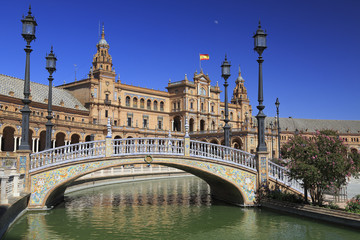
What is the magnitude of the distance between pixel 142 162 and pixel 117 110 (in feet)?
159

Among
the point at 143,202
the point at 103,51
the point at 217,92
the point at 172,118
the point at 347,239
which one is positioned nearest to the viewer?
the point at 347,239

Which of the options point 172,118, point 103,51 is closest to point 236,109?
point 172,118

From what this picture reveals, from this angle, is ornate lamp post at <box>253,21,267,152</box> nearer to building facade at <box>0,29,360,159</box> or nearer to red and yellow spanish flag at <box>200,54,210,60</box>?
building facade at <box>0,29,360,159</box>

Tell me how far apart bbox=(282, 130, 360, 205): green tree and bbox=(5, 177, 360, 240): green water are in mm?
1842

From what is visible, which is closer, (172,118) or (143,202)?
(143,202)

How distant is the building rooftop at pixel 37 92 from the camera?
47469 millimetres

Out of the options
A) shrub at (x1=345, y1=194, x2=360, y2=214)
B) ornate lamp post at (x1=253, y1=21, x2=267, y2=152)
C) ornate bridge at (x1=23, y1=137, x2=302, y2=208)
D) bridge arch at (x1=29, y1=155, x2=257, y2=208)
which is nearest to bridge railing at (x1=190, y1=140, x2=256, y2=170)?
ornate bridge at (x1=23, y1=137, x2=302, y2=208)

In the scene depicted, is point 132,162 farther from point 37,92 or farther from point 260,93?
point 37,92

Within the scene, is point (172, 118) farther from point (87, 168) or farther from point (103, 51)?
point (87, 168)

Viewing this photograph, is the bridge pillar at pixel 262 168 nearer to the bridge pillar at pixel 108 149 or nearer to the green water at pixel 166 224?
the green water at pixel 166 224

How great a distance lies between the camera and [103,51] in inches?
2520

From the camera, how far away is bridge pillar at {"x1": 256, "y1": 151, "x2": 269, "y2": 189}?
17.5m

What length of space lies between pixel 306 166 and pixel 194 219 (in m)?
5.56

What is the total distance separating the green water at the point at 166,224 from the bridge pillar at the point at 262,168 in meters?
1.43
